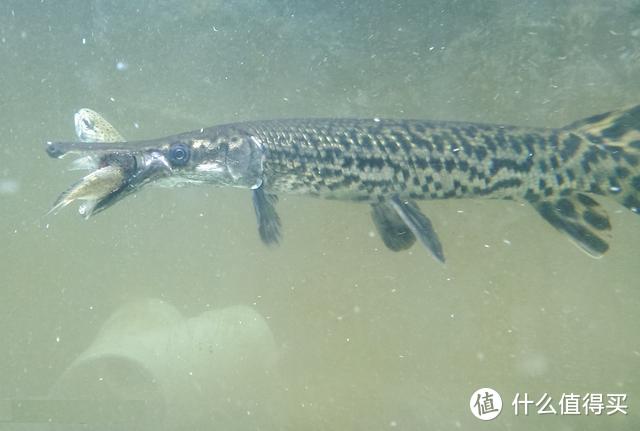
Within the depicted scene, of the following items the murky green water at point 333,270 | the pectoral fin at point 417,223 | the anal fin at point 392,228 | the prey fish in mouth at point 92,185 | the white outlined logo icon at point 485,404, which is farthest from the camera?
the murky green water at point 333,270

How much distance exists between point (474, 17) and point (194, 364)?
10.3 meters

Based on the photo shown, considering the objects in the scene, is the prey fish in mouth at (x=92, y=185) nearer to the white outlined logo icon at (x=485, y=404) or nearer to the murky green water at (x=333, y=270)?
the murky green water at (x=333, y=270)

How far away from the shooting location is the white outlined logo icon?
7438mm

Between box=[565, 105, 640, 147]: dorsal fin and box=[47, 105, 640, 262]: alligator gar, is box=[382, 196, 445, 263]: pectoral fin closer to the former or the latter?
box=[47, 105, 640, 262]: alligator gar

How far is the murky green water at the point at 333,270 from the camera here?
9219 mm

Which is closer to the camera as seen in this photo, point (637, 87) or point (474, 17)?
point (474, 17)

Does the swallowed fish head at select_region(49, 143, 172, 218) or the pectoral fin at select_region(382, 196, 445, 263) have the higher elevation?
A: the swallowed fish head at select_region(49, 143, 172, 218)

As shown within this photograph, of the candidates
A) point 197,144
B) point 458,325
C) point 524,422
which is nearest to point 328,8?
point 458,325

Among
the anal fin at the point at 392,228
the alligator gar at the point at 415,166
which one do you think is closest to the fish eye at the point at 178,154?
the alligator gar at the point at 415,166

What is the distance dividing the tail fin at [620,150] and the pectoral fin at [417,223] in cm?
150

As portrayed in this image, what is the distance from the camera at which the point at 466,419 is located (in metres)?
7.99

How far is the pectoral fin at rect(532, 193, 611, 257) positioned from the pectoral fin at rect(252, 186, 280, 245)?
8.06 feet

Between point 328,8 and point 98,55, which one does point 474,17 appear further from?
point 98,55

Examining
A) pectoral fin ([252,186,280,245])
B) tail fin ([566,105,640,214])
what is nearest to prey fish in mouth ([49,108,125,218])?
pectoral fin ([252,186,280,245])
